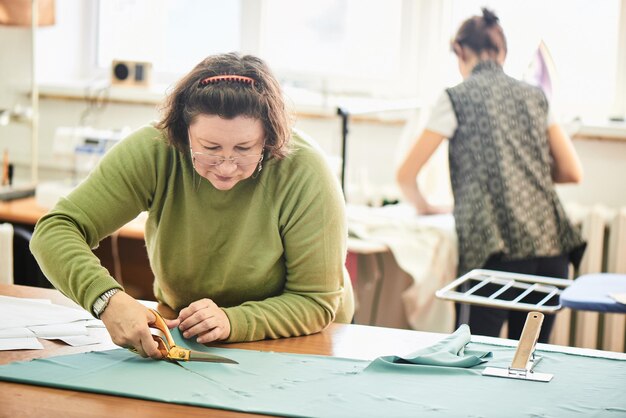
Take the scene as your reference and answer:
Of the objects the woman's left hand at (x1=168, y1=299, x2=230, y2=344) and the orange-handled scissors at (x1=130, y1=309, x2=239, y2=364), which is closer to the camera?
the orange-handled scissors at (x1=130, y1=309, x2=239, y2=364)

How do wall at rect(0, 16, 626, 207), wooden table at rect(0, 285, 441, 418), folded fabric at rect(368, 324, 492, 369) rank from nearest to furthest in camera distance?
wooden table at rect(0, 285, 441, 418)
folded fabric at rect(368, 324, 492, 369)
wall at rect(0, 16, 626, 207)

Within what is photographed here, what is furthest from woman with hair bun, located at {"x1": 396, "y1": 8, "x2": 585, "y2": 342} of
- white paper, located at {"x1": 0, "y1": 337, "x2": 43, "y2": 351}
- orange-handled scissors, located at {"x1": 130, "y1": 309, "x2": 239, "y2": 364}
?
white paper, located at {"x1": 0, "y1": 337, "x2": 43, "y2": 351}

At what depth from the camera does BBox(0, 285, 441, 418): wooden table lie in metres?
1.36

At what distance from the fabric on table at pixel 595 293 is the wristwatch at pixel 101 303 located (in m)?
0.92

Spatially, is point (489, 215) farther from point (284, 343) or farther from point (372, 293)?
point (284, 343)

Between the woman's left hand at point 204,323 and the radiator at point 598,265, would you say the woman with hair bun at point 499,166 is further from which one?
the woman's left hand at point 204,323

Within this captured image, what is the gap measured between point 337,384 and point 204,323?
0.31 m

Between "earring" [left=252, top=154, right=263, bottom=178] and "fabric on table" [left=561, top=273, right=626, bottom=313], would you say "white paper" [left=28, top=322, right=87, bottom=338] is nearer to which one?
"earring" [left=252, top=154, right=263, bottom=178]

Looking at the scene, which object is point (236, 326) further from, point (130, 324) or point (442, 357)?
point (442, 357)

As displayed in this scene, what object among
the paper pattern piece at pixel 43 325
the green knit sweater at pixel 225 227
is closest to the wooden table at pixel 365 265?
the green knit sweater at pixel 225 227

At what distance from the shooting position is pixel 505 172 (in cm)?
275

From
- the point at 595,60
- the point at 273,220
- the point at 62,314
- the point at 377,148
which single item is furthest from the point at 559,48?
the point at 62,314

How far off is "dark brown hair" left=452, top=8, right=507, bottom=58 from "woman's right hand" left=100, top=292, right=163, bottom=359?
1.50m

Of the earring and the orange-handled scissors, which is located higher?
the earring
